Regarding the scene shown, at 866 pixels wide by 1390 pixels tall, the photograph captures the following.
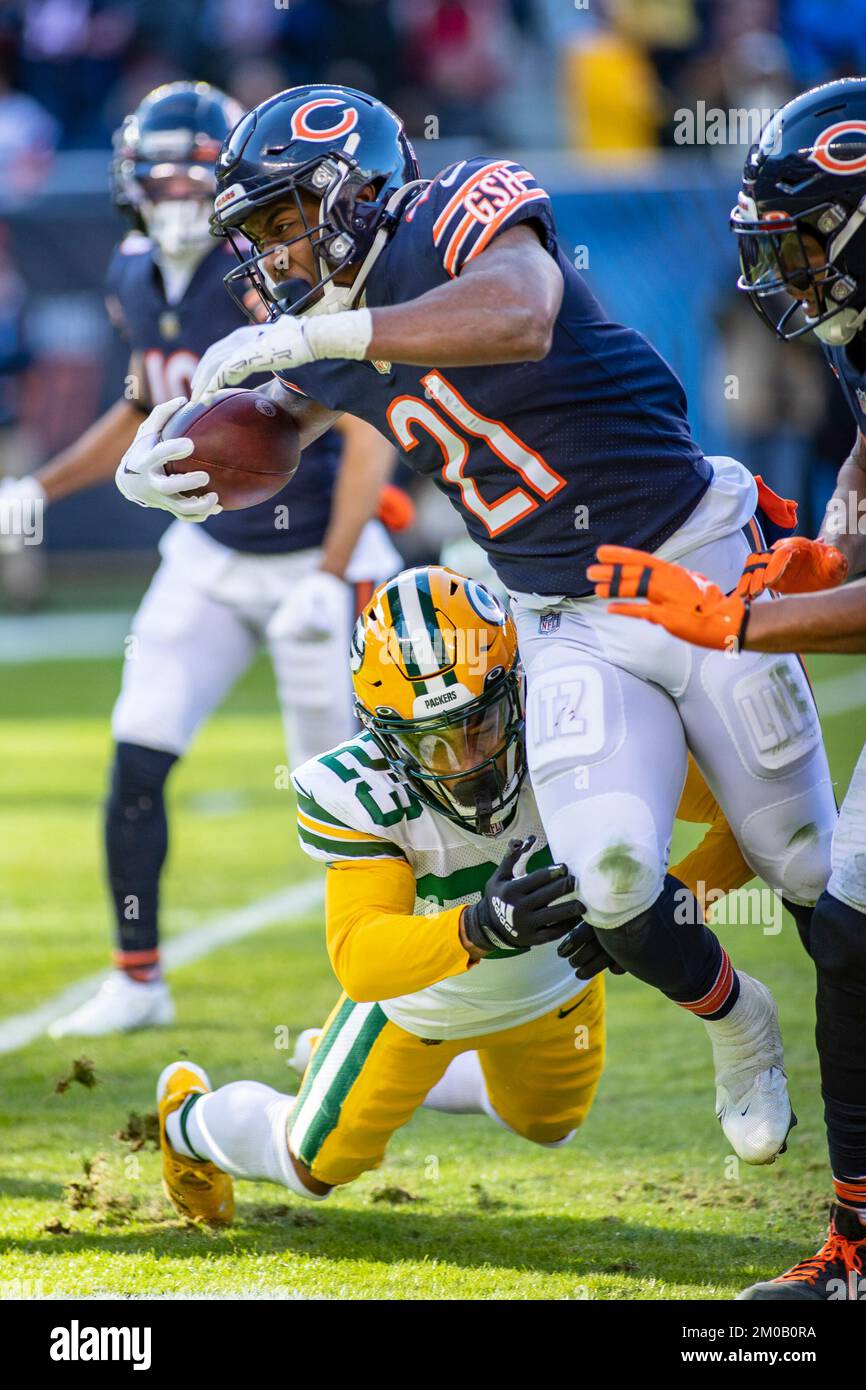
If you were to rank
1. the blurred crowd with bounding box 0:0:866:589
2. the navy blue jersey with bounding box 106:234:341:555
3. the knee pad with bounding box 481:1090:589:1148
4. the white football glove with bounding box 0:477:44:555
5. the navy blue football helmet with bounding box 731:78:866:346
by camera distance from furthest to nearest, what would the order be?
the blurred crowd with bounding box 0:0:866:589 → the navy blue jersey with bounding box 106:234:341:555 → the white football glove with bounding box 0:477:44:555 → the knee pad with bounding box 481:1090:589:1148 → the navy blue football helmet with bounding box 731:78:866:346

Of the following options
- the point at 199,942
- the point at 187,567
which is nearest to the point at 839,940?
the point at 187,567

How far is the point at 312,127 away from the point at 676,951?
1516mm

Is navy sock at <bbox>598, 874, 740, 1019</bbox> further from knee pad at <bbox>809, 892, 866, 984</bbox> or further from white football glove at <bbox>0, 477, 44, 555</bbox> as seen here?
white football glove at <bbox>0, 477, 44, 555</bbox>

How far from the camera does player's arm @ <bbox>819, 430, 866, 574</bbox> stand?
128 inches

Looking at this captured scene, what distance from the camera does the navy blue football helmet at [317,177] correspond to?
291 cm

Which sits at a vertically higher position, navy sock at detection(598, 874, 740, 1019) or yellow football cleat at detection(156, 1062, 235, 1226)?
navy sock at detection(598, 874, 740, 1019)

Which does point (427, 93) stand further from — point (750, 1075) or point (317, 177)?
point (750, 1075)

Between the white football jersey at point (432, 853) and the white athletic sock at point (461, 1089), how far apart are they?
0.40m

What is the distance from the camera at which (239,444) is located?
10.8 feet

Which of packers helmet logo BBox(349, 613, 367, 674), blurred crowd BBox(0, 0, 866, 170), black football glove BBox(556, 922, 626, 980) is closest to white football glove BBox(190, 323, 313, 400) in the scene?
packers helmet logo BBox(349, 613, 367, 674)

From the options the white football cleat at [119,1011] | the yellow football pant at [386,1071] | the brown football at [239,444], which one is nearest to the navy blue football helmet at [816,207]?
the brown football at [239,444]

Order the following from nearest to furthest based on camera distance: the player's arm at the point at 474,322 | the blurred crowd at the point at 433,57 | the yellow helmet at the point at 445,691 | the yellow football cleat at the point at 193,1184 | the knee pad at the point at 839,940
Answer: the player's arm at the point at 474,322 → the knee pad at the point at 839,940 → the yellow helmet at the point at 445,691 → the yellow football cleat at the point at 193,1184 → the blurred crowd at the point at 433,57

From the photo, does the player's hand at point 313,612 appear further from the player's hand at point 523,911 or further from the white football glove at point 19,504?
the player's hand at point 523,911
